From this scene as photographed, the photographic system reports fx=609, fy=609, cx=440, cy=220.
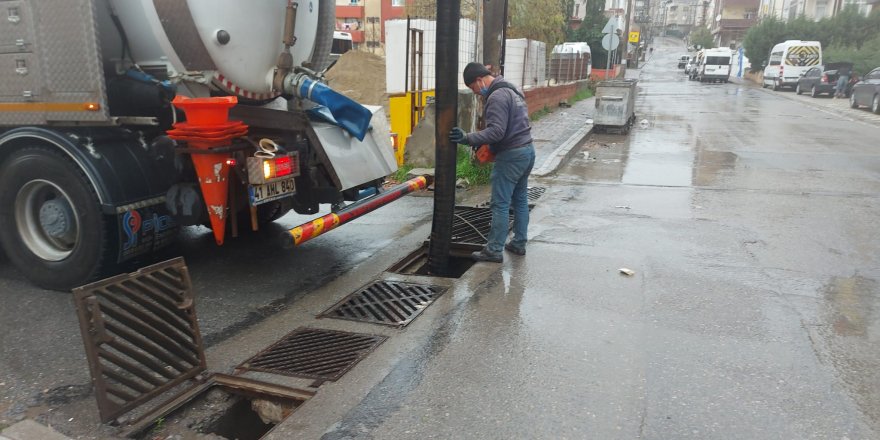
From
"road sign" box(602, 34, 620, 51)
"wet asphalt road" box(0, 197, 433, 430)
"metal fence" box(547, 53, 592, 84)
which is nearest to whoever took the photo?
"wet asphalt road" box(0, 197, 433, 430)

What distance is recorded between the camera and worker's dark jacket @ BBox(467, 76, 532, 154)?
5.41 metres

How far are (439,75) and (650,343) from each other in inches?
108

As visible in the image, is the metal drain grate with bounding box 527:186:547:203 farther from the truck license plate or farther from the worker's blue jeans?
the truck license plate

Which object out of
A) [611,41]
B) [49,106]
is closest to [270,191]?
[49,106]

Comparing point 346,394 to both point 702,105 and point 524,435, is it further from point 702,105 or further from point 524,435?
point 702,105

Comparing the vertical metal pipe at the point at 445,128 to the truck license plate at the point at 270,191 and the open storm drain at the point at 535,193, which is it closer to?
the truck license plate at the point at 270,191

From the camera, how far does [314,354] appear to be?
397cm

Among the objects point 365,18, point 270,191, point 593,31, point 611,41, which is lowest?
point 270,191

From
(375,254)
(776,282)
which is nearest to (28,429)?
(375,254)

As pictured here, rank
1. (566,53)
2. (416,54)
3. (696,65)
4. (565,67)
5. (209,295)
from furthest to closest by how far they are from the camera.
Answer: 1. (696,65)
2. (566,53)
3. (565,67)
4. (416,54)
5. (209,295)

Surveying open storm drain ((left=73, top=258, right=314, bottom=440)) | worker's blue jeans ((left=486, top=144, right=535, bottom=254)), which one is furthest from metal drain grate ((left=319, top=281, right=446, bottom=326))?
open storm drain ((left=73, top=258, right=314, bottom=440))

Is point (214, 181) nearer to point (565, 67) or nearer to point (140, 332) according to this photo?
point (140, 332)

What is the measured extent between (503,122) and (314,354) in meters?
2.66

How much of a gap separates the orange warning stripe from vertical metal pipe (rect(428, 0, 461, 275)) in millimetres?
2668
